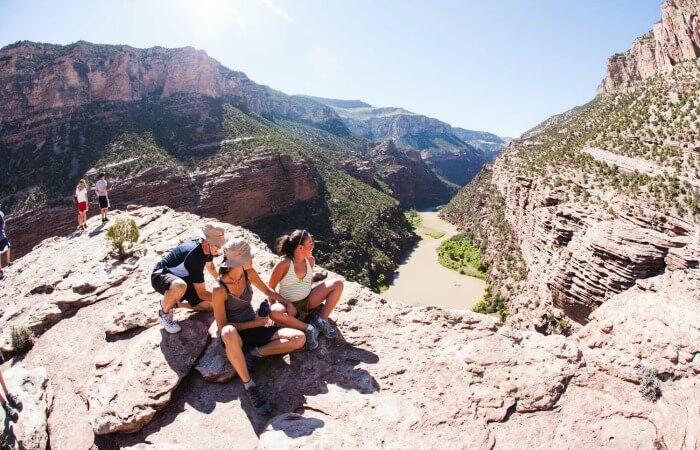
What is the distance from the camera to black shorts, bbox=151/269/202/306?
6.64 metres

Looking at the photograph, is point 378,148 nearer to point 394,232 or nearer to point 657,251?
point 394,232

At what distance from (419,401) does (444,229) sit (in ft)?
245

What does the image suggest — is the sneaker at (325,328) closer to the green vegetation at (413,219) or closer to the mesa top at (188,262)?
the mesa top at (188,262)

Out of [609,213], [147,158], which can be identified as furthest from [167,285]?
[147,158]

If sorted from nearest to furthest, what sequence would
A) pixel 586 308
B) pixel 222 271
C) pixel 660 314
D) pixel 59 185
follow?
1. pixel 222 271
2. pixel 660 314
3. pixel 586 308
4. pixel 59 185

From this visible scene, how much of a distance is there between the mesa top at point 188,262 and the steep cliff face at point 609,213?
60.9ft

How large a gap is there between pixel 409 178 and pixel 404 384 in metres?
112

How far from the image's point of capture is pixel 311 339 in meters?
6.25

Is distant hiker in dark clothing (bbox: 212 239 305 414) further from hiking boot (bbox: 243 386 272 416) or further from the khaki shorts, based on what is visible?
the khaki shorts

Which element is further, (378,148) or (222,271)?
(378,148)

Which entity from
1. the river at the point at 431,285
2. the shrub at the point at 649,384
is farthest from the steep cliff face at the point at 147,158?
the shrub at the point at 649,384

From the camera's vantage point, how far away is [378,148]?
414 feet

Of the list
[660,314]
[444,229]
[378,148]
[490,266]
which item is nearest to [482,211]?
[444,229]

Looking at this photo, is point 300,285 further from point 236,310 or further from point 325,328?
point 236,310
